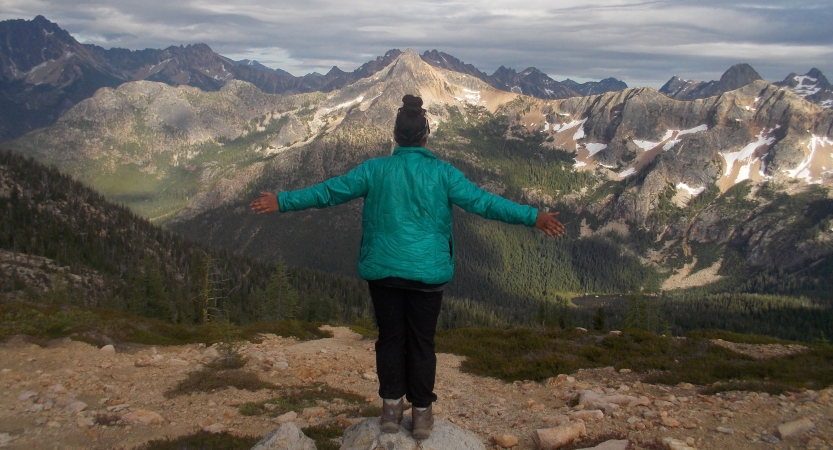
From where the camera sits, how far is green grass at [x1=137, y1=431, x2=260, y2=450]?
983cm

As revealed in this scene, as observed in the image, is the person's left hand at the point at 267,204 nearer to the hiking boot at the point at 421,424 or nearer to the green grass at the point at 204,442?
the hiking boot at the point at 421,424

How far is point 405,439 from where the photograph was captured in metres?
8.55

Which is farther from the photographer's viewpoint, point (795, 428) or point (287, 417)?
point (287, 417)

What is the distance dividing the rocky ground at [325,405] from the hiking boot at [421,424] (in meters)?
2.46

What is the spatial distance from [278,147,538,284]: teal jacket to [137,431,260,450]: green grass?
5.01m

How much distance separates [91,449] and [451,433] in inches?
271

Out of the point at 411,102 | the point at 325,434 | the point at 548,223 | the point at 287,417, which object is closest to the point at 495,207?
the point at 548,223

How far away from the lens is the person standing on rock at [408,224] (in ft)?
25.0

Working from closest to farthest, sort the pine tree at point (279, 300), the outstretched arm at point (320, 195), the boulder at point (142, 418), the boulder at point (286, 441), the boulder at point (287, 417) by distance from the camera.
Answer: the outstretched arm at point (320, 195) → the boulder at point (286, 441) → the boulder at point (142, 418) → the boulder at point (287, 417) → the pine tree at point (279, 300)

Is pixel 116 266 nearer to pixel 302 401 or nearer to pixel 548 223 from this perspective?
pixel 302 401

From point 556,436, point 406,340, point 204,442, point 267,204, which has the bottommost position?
point 204,442

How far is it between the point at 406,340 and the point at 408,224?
6.69ft

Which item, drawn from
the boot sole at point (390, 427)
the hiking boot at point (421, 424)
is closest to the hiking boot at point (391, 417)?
the boot sole at point (390, 427)

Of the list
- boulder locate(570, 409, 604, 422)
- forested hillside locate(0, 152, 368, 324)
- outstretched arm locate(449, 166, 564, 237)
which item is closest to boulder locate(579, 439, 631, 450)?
boulder locate(570, 409, 604, 422)
